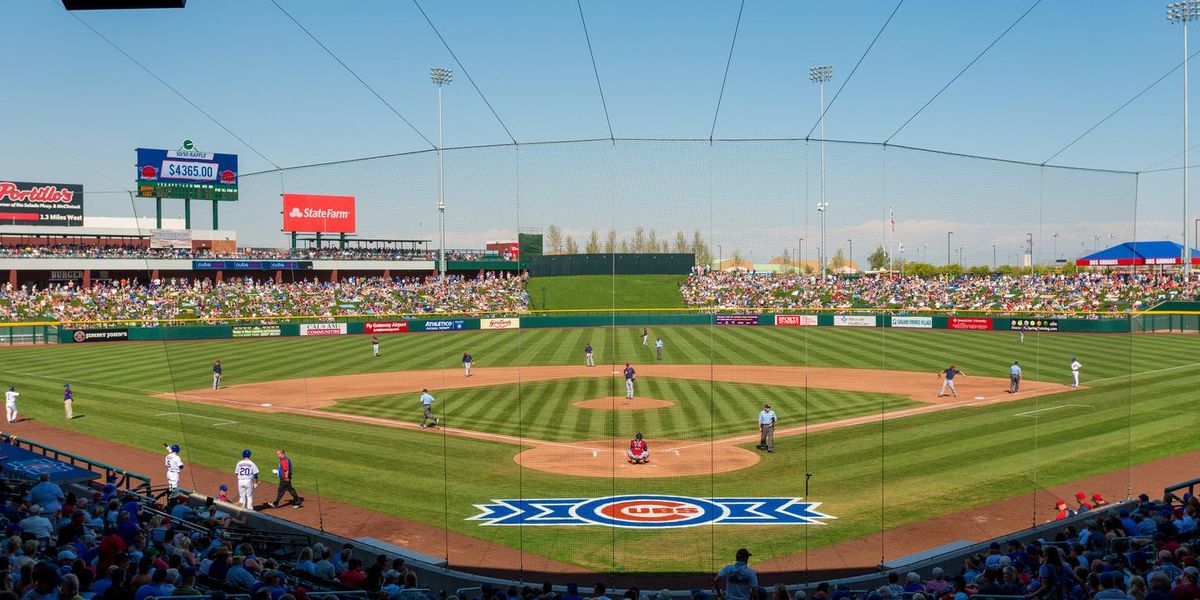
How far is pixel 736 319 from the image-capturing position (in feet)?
173

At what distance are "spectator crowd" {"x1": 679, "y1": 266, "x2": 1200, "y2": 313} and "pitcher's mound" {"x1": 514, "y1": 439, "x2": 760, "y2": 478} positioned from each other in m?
20.2

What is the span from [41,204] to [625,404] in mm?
71839

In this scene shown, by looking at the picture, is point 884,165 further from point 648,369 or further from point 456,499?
point 648,369

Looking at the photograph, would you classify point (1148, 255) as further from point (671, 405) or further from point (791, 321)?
point (671, 405)

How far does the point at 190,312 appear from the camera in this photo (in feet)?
172

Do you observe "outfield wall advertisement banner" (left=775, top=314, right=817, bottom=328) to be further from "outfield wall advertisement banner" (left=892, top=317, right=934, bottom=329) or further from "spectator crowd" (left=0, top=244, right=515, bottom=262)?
"spectator crowd" (left=0, top=244, right=515, bottom=262)

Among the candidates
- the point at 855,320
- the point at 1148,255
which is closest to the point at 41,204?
the point at 855,320

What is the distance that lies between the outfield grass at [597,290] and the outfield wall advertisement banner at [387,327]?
15.0 m

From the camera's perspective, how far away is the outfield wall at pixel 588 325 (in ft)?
159

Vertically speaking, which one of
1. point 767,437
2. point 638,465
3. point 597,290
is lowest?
point 638,465

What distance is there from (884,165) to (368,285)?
151 feet

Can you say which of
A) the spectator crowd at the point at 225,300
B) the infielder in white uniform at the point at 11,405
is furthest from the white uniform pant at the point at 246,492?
the spectator crowd at the point at 225,300

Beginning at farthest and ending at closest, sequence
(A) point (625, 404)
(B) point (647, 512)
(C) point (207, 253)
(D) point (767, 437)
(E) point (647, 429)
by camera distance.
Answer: (C) point (207, 253) → (A) point (625, 404) → (E) point (647, 429) → (D) point (767, 437) → (B) point (647, 512)

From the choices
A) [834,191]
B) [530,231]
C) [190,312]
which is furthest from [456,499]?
[190,312]
